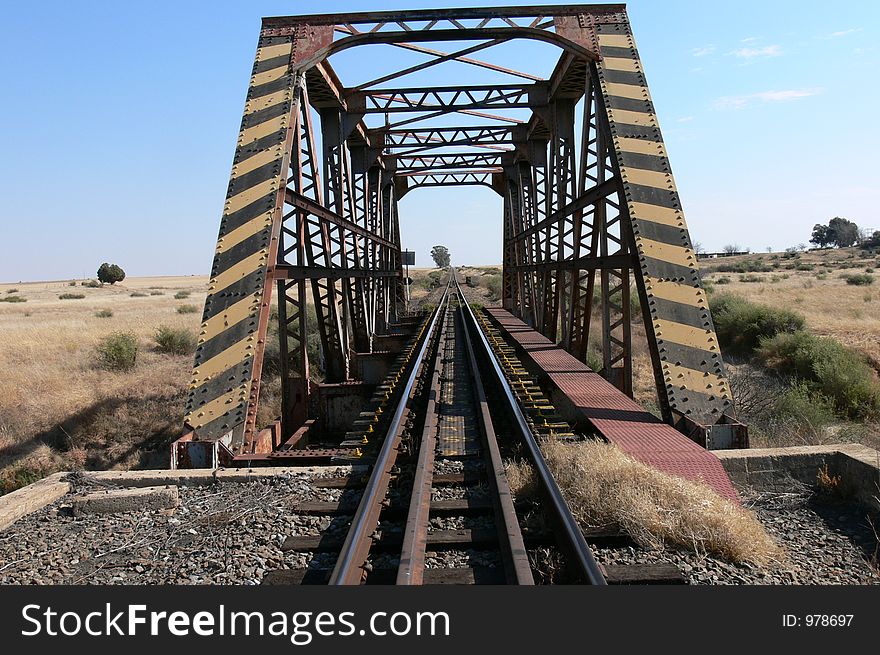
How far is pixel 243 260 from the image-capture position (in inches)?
272

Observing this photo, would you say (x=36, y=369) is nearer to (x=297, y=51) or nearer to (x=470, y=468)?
(x=297, y=51)

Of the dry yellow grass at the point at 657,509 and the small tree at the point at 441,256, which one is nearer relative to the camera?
the dry yellow grass at the point at 657,509

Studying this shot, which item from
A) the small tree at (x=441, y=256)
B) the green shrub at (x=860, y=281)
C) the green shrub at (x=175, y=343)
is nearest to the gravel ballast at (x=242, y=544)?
the green shrub at (x=175, y=343)

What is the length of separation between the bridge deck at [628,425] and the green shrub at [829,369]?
5616 mm

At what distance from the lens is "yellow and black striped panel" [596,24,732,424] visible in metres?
6.03

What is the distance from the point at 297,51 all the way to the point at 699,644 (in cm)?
894

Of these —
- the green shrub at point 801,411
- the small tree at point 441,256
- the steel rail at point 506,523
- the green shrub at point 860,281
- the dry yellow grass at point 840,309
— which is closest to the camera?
the steel rail at point 506,523

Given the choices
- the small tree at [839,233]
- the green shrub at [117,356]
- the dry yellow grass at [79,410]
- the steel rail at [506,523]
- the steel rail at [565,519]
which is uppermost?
the small tree at [839,233]

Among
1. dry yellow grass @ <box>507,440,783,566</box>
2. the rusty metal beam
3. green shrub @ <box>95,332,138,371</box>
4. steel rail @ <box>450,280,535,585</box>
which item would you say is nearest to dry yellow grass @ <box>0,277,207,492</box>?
green shrub @ <box>95,332,138,371</box>

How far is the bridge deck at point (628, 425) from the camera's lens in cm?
445

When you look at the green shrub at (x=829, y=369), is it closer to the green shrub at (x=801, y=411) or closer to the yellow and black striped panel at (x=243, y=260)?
the green shrub at (x=801, y=411)

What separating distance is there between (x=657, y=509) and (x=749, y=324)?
619 inches

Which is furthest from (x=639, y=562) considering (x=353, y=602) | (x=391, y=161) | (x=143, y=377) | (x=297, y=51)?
(x=391, y=161)

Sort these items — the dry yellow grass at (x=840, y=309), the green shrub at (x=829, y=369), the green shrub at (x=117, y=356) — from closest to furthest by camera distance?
the green shrub at (x=829, y=369)
the green shrub at (x=117, y=356)
the dry yellow grass at (x=840, y=309)
